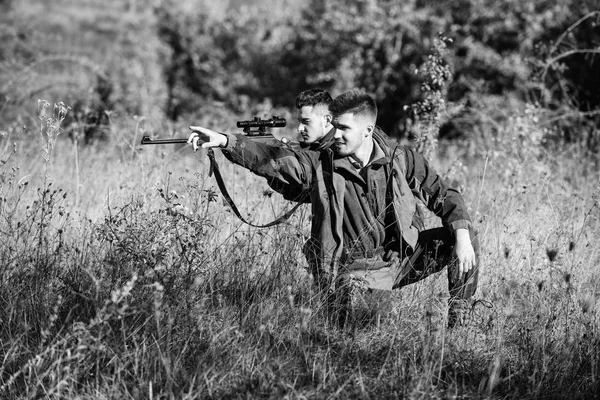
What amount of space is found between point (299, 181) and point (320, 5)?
13104mm

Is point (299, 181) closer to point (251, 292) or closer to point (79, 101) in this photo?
point (251, 292)

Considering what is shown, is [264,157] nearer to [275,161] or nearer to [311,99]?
[275,161]

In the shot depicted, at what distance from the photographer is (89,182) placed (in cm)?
594

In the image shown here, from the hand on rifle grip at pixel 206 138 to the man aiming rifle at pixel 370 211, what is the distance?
26 centimetres

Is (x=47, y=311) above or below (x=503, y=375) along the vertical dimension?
above

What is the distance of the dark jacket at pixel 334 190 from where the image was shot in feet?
12.6

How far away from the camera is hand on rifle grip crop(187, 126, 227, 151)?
3576 mm

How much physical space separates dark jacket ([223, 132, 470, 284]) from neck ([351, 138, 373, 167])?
64 mm

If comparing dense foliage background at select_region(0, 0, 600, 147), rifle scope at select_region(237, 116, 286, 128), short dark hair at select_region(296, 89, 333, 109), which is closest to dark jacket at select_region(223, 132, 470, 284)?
rifle scope at select_region(237, 116, 286, 128)

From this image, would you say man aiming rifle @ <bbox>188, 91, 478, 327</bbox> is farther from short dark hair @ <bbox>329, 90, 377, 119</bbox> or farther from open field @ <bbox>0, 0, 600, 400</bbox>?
open field @ <bbox>0, 0, 600, 400</bbox>

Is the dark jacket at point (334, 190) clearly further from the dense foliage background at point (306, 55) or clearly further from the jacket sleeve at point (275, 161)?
the dense foliage background at point (306, 55)

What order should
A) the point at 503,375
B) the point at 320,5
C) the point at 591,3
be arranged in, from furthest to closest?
the point at 320,5 < the point at 591,3 < the point at 503,375

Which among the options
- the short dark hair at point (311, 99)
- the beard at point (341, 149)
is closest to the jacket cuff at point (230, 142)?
the beard at point (341, 149)

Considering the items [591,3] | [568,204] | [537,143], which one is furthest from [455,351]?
[591,3]
